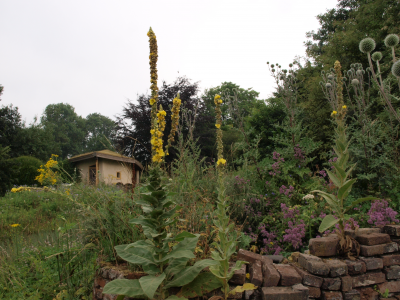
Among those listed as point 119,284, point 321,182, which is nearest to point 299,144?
point 321,182

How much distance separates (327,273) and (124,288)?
1625 millimetres

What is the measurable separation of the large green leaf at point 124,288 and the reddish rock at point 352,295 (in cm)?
169

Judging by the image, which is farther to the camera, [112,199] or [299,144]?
[299,144]

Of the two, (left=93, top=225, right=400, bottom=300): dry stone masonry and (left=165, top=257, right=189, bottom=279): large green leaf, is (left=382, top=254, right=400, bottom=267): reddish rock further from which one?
(left=165, top=257, right=189, bottom=279): large green leaf

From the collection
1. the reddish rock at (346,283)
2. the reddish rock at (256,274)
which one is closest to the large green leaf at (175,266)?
the reddish rock at (256,274)

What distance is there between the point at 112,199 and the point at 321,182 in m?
3.37

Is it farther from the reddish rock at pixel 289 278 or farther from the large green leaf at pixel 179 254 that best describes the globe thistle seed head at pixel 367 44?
the large green leaf at pixel 179 254

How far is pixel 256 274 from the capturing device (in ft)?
6.44

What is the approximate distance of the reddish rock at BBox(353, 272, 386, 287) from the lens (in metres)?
2.13

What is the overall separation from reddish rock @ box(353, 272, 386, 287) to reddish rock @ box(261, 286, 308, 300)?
1.92ft

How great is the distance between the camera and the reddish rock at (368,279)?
2.13 meters

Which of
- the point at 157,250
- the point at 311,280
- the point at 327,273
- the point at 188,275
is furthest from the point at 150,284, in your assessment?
the point at 327,273

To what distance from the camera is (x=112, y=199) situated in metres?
2.91

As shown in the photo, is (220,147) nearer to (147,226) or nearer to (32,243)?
(147,226)
